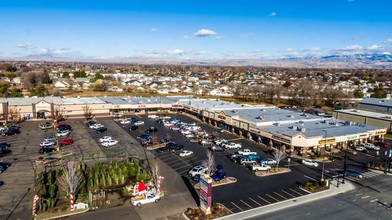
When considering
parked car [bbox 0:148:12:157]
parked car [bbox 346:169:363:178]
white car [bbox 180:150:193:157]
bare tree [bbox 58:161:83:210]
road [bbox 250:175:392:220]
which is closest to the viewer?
road [bbox 250:175:392:220]

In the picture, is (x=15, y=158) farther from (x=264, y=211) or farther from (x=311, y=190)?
(x=311, y=190)

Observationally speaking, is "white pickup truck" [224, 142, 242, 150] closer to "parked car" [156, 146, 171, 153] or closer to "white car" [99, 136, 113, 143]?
"parked car" [156, 146, 171, 153]

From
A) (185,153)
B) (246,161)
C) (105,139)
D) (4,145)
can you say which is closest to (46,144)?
(4,145)

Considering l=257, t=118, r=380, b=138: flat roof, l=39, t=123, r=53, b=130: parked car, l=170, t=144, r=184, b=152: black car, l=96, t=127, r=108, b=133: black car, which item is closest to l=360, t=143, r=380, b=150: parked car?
l=257, t=118, r=380, b=138: flat roof

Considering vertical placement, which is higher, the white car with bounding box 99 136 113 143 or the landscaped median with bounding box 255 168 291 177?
the white car with bounding box 99 136 113 143

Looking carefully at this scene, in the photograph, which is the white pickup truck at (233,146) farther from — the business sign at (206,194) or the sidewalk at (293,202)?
the business sign at (206,194)

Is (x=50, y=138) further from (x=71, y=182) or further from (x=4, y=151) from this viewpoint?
(x=71, y=182)

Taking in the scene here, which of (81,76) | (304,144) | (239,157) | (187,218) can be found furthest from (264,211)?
(81,76)
